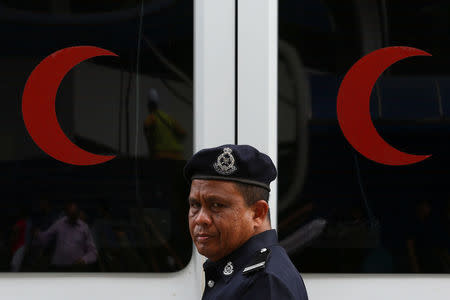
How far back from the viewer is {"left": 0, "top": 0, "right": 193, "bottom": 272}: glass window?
5.57 ft

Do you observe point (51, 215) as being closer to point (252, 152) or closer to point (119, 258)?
point (119, 258)

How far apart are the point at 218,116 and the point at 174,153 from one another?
0.55 feet

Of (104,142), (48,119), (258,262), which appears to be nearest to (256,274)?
(258,262)

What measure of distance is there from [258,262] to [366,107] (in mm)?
687

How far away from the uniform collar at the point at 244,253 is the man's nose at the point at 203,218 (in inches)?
3.6

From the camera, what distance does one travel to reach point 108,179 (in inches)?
67.1

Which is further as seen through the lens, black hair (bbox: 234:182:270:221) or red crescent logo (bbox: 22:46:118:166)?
red crescent logo (bbox: 22:46:118:166)

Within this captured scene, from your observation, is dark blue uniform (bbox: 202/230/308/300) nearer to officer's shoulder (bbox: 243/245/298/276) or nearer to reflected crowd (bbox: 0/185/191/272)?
officer's shoulder (bbox: 243/245/298/276)

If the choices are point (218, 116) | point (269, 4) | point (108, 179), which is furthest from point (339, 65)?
point (108, 179)

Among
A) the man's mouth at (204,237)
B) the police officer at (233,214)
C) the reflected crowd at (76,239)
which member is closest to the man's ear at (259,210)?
the police officer at (233,214)

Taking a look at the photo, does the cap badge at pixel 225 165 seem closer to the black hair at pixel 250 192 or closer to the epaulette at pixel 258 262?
the black hair at pixel 250 192

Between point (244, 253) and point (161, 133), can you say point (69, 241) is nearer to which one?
point (161, 133)

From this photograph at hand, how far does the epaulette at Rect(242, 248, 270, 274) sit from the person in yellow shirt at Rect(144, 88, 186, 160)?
21.5 inches

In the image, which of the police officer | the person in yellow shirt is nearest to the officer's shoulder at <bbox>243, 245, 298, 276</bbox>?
the police officer
